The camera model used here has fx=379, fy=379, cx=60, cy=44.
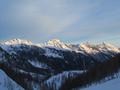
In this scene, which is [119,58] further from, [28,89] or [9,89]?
[28,89]

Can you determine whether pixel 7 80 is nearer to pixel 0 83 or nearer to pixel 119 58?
pixel 0 83

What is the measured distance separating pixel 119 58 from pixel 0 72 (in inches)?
3346

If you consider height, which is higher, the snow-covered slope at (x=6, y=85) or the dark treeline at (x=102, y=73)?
the dark treeline at (x=102, y=73)

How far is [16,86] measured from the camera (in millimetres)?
155750

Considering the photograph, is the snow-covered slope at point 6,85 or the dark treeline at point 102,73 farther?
the snow-covered slope at point 6,85

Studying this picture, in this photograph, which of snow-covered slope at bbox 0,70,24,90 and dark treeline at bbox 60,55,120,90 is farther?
snow-covered slope at bbox 0,70,24,90

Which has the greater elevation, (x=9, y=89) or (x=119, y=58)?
(x=119, y=58)

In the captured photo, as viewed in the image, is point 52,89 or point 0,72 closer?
point 0,72

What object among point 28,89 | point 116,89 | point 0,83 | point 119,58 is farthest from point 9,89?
point 116,89

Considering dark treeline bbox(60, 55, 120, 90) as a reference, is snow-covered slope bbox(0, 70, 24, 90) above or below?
below

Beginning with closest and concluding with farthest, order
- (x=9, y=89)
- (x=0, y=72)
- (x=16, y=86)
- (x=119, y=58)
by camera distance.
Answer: (x=119, y=58)
(x=9, y=89)
(x=16, y=86)
(x=0, y=72)

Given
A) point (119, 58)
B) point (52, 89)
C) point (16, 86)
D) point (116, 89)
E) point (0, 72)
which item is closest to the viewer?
point (116, 89)

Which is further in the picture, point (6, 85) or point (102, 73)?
point (6, 85)

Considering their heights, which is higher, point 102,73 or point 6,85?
point 102,73
